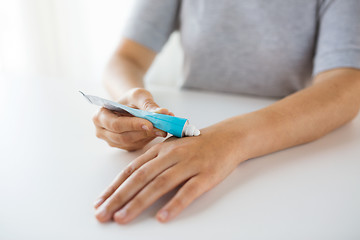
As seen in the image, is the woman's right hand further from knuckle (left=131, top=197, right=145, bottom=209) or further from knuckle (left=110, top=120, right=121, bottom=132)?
knuckle (left=131, top=197, right=145, bottom=209)

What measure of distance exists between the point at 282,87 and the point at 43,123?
0.54 metres

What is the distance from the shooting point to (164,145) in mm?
452

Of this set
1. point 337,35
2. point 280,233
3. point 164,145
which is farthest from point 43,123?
point 337,35

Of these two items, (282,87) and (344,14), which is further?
(282,87)

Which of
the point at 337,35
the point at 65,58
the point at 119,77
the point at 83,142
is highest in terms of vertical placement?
the point at 65,58

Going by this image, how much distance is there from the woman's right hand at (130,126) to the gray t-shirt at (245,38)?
323 mm

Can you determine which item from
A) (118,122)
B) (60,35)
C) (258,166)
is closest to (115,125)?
(118,122)

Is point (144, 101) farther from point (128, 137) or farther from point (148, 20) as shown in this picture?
point (148, 20)

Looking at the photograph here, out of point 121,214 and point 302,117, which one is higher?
point 302,117

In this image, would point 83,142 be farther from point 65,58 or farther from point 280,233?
point 65,58

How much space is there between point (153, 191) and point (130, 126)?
0.39 ft

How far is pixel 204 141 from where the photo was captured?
45 centimetres

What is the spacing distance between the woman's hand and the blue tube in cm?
2

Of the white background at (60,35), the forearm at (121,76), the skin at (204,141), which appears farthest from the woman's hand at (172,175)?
the white background at (60,35)
